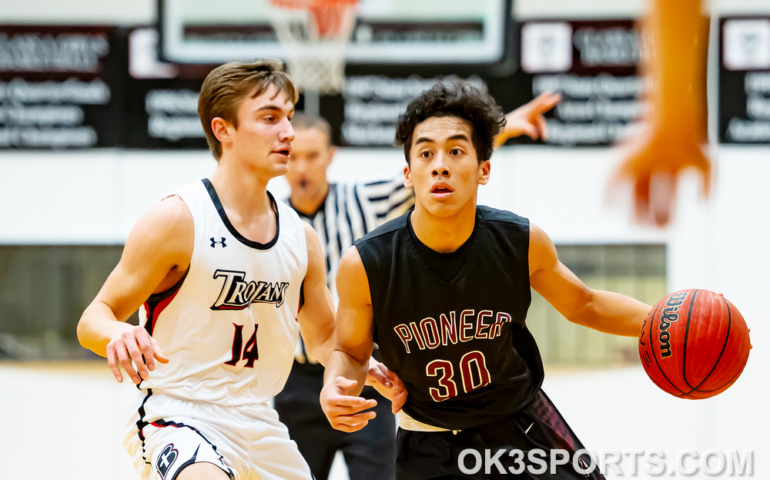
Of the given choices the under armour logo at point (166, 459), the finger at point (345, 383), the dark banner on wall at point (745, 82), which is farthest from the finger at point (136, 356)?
the dark banner on wall at point (745, 82)

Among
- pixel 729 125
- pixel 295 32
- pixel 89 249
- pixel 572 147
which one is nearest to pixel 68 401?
Answer: pixel 89 249

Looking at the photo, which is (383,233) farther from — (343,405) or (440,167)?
(343,405)

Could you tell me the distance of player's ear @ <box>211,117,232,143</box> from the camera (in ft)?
10.7

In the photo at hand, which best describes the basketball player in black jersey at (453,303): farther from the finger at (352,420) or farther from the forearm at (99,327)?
the forearm at (99,327)

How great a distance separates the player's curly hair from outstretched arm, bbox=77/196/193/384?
871 mm

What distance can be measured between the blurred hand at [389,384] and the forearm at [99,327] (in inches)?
35.8

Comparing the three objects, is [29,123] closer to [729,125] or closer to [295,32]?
[295,32]

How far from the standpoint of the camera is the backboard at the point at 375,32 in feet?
24.6

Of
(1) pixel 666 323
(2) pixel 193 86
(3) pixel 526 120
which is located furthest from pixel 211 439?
(2) pixel 193 86

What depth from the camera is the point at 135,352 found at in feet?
8.15

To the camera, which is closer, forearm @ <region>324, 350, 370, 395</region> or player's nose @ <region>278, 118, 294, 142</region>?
forearm @ <region>324, 350, 370, 395</region>

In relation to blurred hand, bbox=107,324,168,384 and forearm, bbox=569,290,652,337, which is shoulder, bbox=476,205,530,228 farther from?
blurred hand, bbox=107,324,168,384

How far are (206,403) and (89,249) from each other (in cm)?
707

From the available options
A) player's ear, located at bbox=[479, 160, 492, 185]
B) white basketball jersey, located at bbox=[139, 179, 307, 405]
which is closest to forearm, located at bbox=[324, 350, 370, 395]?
white basketball jersey, located at bbox=[139, 179, 307, 405]
